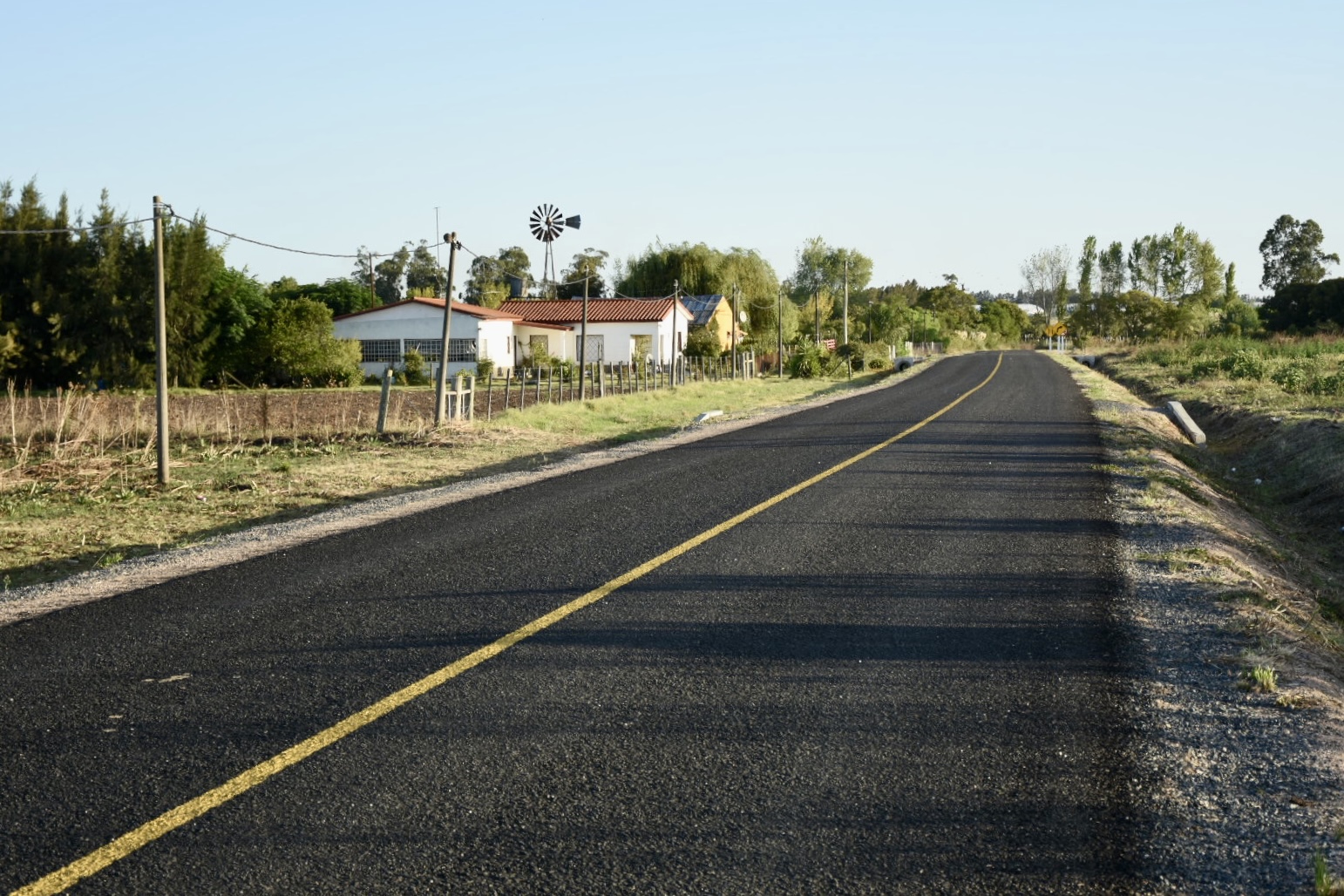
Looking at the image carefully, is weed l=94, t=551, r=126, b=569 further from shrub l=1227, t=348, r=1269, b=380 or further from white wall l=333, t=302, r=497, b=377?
white wall l=333, t=302, r=497, b=377

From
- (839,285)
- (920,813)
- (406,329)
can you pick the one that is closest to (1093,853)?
(920,813)

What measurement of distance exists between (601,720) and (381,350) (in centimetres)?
5366

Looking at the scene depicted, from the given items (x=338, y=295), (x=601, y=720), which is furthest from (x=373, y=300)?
(x=601, y=720)

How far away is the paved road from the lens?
3777 mm

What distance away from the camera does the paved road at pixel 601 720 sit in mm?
3777

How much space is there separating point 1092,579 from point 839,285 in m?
119

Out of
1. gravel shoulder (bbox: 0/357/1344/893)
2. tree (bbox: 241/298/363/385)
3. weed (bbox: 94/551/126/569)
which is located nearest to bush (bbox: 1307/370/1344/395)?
gravel shoulder (bbox: 0/357/1344/893)

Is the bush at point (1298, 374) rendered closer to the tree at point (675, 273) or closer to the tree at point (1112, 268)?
the tree at point (675, 273)

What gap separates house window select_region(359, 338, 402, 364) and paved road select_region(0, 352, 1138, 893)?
157 ft

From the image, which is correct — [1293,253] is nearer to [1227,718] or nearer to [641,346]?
[641,346]

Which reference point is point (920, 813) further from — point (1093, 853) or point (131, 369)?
point (131, 369)

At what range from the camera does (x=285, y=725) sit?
16.5 ft

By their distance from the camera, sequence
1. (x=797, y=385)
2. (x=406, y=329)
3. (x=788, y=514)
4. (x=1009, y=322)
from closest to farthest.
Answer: (x=788, y=514) → (x=797, y=385) → (x=406, y=329) → (x=1009, y=322)

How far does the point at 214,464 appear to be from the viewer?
18.4m
